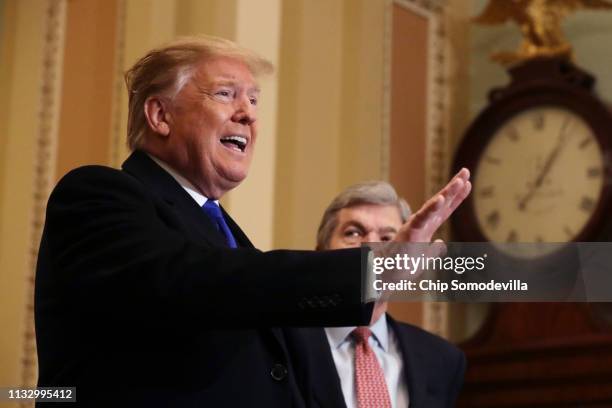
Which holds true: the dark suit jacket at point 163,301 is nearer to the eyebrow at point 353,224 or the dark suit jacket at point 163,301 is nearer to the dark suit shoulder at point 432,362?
the dark suit shoulder at point 432,362

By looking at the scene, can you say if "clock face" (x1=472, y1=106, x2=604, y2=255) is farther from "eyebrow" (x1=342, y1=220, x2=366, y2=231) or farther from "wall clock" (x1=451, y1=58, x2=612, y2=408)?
"eyebrow" (x1=342, y1=220, x2=366, y2=231)

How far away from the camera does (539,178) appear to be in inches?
208

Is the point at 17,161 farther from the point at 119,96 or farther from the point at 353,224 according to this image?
the point at 353,224

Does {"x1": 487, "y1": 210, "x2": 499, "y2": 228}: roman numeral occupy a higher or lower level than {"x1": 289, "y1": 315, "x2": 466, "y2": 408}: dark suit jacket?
higher

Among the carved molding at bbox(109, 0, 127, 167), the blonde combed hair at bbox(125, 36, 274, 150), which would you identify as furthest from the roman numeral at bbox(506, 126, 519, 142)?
the blonde combed hair at bbox(125, 36, 274, 150)

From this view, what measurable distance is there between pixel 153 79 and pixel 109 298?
0.65m

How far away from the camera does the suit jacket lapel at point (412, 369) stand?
3.06 m

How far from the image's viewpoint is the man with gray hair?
3.03 meters

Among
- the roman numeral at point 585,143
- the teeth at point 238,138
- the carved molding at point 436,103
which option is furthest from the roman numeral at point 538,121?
the teeth at point 238,138

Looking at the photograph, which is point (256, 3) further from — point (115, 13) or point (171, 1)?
point (115, 13)

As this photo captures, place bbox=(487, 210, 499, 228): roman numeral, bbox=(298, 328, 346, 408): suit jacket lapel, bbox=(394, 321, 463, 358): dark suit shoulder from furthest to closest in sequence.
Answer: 1. bbox=(487, 210, 499, 228): roman numeral
2. bbox=(394, 321, 463, 358): dark suit shoulder
3. bbox=(298, 328, 346, 408): suit jacket lapel

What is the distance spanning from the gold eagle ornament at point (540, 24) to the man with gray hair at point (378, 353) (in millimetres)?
2098

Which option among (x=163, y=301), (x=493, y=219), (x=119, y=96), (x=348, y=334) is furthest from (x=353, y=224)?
(x=493, y=219)

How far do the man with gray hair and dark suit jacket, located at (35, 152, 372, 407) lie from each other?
64cm
